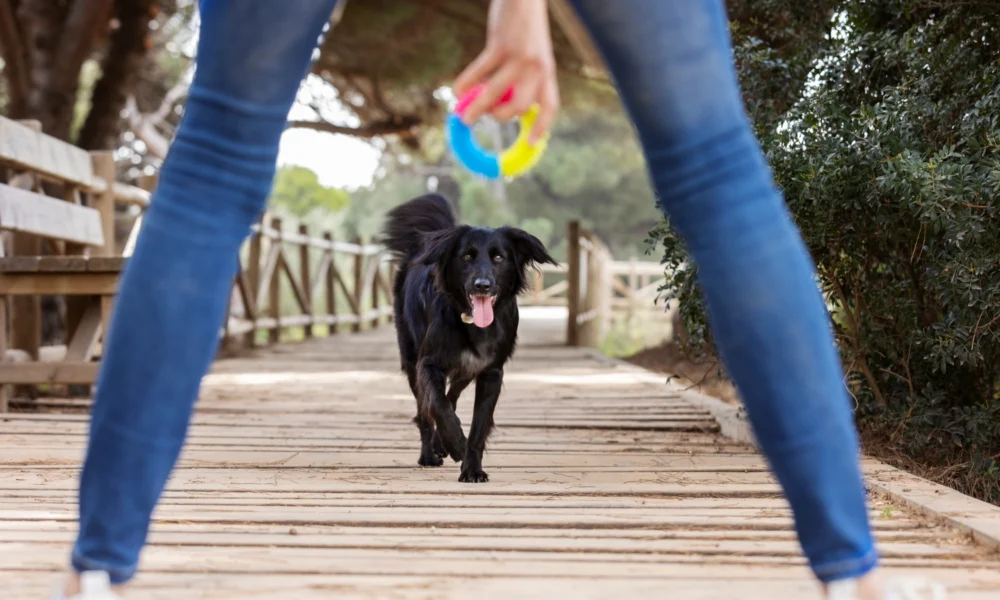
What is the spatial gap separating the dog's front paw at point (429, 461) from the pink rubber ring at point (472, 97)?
7.64 feet

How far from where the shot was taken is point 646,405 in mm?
5141

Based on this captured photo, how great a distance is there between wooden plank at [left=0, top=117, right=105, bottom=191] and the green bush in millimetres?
2937

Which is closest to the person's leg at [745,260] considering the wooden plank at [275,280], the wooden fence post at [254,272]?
the wooden fence post at [254,272]

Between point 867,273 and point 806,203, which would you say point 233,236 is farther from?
point 867,273

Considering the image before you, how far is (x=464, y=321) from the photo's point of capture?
3729 mm

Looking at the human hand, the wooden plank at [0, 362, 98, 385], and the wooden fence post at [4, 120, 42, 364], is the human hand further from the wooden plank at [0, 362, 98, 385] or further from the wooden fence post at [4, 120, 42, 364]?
the wooden fence post at [4, 120, 42, 364]

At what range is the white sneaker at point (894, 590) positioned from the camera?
4.05 feet

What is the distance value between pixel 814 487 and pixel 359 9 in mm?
9009

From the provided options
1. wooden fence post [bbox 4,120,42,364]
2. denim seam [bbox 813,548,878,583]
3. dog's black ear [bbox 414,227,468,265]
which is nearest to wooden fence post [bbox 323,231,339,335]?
wooden fence post [bbox 4,120,42,364]

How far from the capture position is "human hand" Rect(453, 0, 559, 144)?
1.21 m

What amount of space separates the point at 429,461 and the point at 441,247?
748 millimetres

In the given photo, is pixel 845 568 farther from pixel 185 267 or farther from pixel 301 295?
pixel 301 295

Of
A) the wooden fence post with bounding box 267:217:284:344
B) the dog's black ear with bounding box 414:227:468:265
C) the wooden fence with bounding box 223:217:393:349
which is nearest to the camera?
the dog's black ear with bounding box 414:227:468:265

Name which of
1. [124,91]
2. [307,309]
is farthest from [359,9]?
[307,309]
